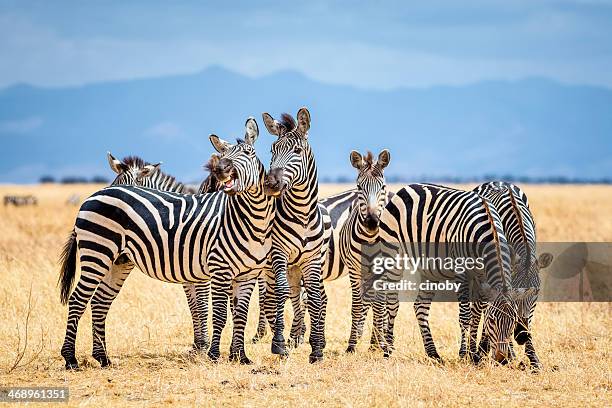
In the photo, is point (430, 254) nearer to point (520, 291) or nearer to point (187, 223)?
point (520, 291)

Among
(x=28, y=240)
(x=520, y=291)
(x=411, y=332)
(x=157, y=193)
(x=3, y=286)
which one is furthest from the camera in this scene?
(x=28, y=240)

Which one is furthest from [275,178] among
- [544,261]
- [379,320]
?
[544,261]

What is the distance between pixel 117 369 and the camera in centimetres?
937

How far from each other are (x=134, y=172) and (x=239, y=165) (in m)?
3.17

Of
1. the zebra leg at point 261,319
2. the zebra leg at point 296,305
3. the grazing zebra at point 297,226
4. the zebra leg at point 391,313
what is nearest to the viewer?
the grazing zebra at point 297,226

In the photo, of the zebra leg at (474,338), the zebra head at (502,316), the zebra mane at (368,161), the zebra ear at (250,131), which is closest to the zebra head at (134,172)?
the zebra ear at (250,131)

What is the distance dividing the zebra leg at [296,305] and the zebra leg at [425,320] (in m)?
1.48

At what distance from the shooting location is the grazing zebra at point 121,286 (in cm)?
983

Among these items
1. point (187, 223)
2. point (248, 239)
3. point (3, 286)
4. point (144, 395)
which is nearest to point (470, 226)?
point (248, 239)

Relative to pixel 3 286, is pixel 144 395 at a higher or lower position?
lower

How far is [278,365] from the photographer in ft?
30.3

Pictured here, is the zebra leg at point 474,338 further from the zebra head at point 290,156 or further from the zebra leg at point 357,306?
the zebra head at point 290,156

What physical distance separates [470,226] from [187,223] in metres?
3.15

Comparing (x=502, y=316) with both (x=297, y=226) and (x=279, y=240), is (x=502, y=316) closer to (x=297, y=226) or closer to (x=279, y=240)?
(x=297, y=226)
